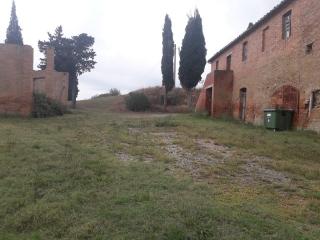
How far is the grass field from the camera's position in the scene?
559 cm

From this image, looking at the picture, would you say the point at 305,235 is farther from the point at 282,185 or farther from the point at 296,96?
the point at 296,96

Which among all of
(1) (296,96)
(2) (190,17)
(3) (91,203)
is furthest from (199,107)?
(3) (91,203)

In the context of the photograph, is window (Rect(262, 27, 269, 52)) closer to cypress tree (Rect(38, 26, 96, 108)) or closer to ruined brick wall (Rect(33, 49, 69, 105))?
ruined brick wall (Rect(33, 49, 69, 105))

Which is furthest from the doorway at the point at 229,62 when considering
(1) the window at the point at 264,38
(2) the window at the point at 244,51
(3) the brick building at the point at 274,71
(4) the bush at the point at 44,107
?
(4) the bush at the point at 44,107

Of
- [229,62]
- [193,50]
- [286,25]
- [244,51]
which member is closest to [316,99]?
[286,25]

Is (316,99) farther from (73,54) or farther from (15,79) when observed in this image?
(73,54)

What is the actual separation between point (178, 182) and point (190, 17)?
25872 mm

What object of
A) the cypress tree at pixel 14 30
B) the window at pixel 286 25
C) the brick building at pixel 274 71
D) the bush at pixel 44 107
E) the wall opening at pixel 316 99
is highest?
the cypress tree at pixel 14 30

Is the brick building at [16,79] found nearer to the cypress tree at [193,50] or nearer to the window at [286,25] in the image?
the window at [286,25]

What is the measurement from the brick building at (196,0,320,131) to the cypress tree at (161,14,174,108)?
9795mm

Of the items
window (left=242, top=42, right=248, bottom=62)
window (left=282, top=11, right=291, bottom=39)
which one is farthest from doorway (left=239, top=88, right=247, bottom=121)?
window (left=282, top=11, right=291, bottom=39)

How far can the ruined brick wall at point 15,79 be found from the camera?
20062mm

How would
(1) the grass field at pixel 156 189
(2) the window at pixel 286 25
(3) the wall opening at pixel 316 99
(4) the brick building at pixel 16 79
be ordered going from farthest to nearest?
(4) the brick building at pixel 16 79, (2) the window at pixel 286 25, (3) the wall opening at pixel 316 99, (1) the grass field at pixel 156 189

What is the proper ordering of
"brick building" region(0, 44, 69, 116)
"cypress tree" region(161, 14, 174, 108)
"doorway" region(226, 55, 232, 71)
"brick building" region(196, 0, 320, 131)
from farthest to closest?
"cypress tree" region(161, 14, 174, 108) → "doorway" region(226, 55, 232, 71) → "brick building" region(0, 44, 69, 116) → "brick building" region(196, 0, 320, 131)
